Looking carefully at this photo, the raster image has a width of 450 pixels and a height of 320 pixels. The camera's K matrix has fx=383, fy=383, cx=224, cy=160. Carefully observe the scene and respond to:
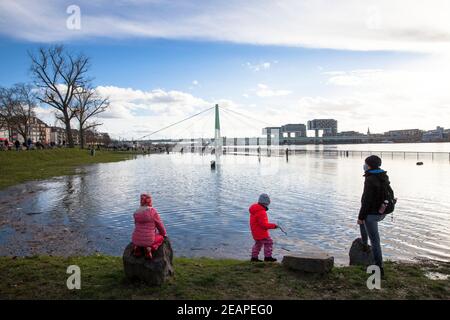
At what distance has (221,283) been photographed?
698 cm

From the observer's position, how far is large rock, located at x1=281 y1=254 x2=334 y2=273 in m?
7.34

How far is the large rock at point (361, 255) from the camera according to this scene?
849cm

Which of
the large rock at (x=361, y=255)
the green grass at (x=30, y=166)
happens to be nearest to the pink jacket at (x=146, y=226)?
the large rock at (x=361, y=255)

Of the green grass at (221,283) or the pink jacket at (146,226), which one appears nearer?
the green grass at (221,283)

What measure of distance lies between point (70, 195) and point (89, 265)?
15484 millimetres

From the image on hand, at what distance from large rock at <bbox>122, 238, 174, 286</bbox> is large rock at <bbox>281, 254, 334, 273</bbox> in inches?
99.2

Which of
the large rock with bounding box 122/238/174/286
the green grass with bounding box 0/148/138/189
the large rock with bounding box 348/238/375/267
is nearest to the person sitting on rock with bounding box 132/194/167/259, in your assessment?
the large rock with bounding box 122/238/174/286

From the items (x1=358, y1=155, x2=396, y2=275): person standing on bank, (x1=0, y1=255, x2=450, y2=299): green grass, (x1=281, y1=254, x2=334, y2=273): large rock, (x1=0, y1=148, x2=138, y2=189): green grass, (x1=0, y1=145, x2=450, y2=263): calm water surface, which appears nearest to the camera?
(x1=0, y1=255, x2=450, y2=299): green grass

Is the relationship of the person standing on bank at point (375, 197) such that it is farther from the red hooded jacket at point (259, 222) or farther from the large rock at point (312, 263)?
the red hooded jacket at point (259, 222)

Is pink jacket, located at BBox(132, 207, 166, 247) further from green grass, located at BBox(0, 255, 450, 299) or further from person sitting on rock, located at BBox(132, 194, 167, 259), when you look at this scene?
green grass, located at BBox(0, 255, 450, 299)

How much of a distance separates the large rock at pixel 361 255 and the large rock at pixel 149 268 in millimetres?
4363

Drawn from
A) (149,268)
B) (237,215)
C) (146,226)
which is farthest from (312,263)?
(237,215)

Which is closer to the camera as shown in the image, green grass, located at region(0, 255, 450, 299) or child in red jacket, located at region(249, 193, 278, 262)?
green grass, located at region(0, 255, 450, 299)

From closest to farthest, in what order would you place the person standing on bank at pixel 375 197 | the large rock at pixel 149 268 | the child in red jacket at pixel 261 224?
the large rock at pixel 149 268 → the person standing on bank at pixel 375 197 → the child in red jacket at pixel 261 224
